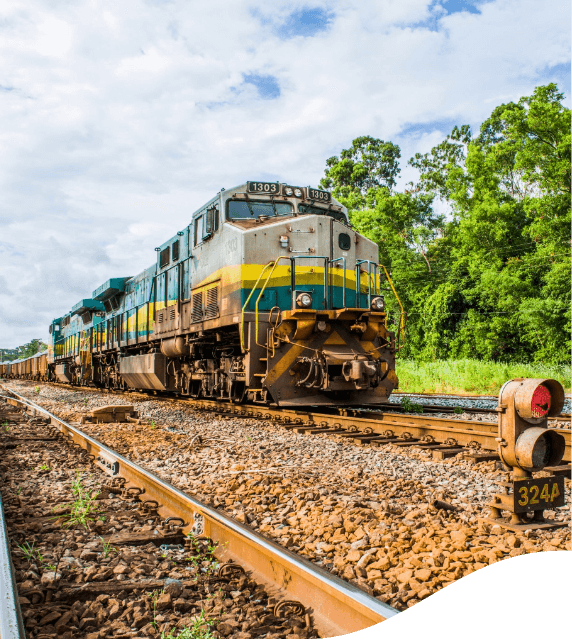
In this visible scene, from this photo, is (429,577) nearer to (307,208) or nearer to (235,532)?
(235,532)

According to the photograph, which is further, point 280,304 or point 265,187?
point 265,187

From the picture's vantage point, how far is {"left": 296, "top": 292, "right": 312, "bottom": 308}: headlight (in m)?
8.09

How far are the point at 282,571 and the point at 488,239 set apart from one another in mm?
23700

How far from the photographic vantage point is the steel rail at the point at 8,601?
1.76m

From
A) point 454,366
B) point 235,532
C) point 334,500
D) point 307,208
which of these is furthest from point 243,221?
point 454,366

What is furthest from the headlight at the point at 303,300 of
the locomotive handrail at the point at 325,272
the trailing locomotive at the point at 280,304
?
the locomotive handrail at the point at 325,272

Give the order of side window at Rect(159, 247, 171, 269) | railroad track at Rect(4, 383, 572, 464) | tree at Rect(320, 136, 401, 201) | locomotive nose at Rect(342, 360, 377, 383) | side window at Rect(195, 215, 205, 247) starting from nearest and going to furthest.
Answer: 1. railroad track at Rect(4, 383, 572, 464)
2. locomotive nose at Rect(342, 360, 377, 383)
3. side window at Rect(195, 215, 205, 247)
4. side window at Rect(159, 247, 171, 269)
5. tree at Rect(320, 136, 401, 201)

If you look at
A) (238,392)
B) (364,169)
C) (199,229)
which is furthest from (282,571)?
(364,169)

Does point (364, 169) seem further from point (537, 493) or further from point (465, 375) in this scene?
point (537, 493)

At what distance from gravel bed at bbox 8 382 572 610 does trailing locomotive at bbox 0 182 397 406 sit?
1.38m

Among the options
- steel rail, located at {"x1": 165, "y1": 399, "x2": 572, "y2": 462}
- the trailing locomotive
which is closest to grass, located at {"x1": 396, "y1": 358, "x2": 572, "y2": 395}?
the trailing locomotive

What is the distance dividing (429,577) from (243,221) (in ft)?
23.9

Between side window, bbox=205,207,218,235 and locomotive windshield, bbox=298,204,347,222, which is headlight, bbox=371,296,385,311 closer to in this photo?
A: locomotive windshield, bbox=298,204,347,222

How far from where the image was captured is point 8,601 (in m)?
2.03
